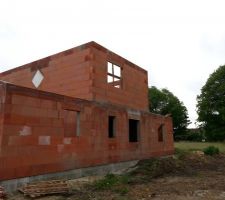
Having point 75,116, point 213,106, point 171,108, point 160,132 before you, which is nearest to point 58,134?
point 75,116

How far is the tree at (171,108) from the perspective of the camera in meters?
53.8

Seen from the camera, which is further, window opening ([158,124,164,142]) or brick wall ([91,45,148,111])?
window opening ([158,124,164,142])

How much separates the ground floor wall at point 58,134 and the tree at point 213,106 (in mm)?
25689

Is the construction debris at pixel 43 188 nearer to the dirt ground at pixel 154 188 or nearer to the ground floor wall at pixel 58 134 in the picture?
the dirt ground at pixel 154 188

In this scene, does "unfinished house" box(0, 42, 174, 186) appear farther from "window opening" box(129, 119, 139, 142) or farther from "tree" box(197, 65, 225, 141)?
"tree" box(197, 65, 225, 141)

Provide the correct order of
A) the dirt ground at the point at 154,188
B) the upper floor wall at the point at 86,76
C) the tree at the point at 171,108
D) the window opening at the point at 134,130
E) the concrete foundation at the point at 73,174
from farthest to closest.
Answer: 1. the tree at the point at 171,108
2. the window opening at the point at 134,130
3. the upper floor wall at the point at 86,76
4. the concrete foundation at the point at 73,174
5. the dirt ground at the point at 154,188

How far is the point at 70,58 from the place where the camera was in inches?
581

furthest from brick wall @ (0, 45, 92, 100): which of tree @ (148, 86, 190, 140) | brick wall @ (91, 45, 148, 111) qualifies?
tree @ (148, 86, 190, 140)

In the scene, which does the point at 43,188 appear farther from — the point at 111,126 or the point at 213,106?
the point at 213,106

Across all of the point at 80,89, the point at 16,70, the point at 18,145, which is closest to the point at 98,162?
the point at 80,89

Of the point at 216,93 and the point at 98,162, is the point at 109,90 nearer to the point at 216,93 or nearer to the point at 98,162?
the point at 98,162

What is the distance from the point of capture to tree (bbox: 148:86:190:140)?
5384 cm

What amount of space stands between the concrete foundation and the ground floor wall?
17 cm

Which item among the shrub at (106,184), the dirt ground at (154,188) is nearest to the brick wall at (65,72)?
the shrub at (106,184)
